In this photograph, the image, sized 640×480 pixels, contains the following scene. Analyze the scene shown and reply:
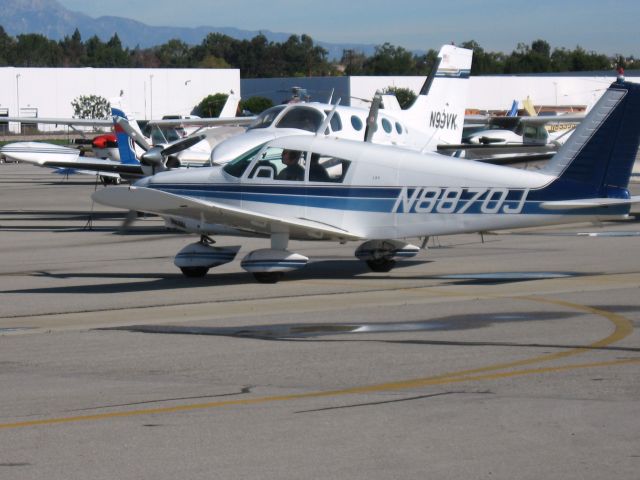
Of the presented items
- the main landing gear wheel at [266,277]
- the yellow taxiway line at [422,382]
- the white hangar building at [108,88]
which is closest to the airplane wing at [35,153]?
the main landing gear wheel at [266,277]

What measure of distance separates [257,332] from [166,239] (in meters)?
11.2

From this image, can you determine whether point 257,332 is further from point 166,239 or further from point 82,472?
point 166,239

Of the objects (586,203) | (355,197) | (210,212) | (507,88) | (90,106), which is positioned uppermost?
(586,203)

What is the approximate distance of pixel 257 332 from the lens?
11242 millimetres

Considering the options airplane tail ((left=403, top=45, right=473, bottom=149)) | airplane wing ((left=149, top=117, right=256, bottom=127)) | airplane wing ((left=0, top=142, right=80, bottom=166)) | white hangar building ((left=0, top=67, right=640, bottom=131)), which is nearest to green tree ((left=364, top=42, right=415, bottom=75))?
white hangar building ((left=0, top=67, right=640, bottom=131))

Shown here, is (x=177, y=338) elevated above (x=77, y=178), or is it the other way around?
(x=177, y=338)

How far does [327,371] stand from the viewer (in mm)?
9164

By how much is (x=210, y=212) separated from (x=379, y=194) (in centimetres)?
233

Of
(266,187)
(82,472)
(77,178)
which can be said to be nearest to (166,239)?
(266,187)

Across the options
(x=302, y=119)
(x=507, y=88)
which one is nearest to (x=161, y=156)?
(x=302, y=119)

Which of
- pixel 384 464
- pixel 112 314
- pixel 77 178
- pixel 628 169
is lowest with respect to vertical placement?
pixel 77 178

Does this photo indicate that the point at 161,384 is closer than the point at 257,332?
Yes

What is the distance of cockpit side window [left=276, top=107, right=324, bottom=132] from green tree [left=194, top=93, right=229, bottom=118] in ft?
260

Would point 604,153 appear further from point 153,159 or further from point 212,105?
point 212,105
